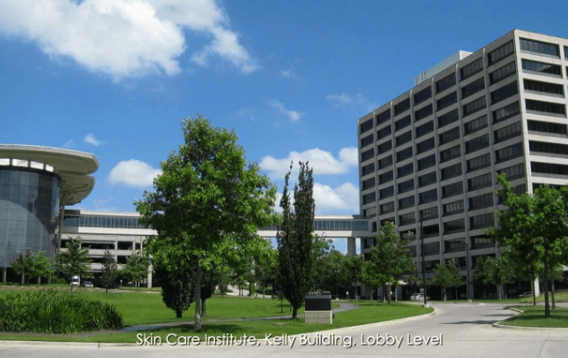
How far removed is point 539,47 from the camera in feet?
275

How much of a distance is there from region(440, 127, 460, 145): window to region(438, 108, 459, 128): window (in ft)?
5.20

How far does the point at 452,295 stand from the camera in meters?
94.5

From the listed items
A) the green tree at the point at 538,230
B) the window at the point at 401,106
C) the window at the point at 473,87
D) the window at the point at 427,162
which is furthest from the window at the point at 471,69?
the green tree at the point at 538,230

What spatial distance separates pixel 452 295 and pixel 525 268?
68.2 metres

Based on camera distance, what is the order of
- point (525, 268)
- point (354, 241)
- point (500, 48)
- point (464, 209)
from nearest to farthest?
1. point (525, 268)
2. point (500, 48)
3. point (464, 209)
4. point (354, 241)

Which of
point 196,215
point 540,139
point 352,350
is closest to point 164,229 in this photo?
point 196,215

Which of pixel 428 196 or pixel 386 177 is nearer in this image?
pixel 428 196

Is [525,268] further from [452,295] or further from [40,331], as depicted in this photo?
[452,295]

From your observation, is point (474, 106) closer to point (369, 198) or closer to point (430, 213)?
point (430, 213)

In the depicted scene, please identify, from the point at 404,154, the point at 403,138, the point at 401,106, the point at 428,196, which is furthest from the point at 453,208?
the point at 401,106

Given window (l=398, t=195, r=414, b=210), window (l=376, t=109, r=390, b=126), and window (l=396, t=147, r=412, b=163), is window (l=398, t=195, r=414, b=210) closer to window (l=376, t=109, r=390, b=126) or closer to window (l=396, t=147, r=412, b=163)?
window (l=396, t=147, r=412, b=163)

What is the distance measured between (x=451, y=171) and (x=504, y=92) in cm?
1714

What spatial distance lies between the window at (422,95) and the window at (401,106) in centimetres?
277

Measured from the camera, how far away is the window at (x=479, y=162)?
87.6 m
